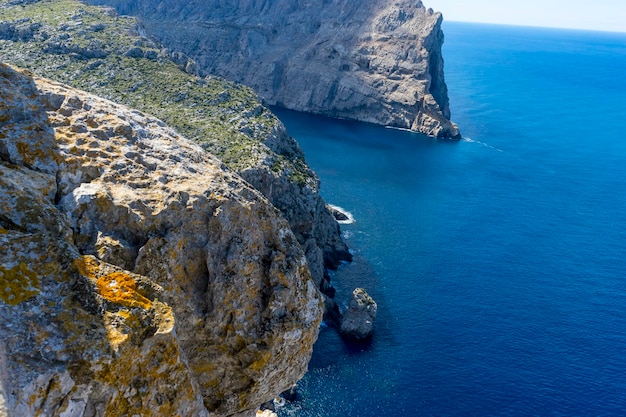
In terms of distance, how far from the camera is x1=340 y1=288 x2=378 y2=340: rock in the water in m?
68.5

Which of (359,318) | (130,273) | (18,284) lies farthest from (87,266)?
(359,318)

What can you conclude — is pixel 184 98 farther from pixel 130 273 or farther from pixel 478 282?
pixel 130 273

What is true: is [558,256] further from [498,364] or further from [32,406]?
[32,406]

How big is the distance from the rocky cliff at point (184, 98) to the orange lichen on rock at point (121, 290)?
186 ft

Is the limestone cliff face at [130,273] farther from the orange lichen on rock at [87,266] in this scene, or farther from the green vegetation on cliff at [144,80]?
the green vegetation on cliff at [144,80]

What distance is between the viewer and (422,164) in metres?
144

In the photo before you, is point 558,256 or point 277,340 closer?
point 277,340

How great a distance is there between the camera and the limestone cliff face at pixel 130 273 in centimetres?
910

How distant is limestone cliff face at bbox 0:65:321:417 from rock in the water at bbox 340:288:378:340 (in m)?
54.4

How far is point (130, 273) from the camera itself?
35.8ft

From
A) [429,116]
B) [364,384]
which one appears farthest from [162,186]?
[429,116]

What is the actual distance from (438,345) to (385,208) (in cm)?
4506

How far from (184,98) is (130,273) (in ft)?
260

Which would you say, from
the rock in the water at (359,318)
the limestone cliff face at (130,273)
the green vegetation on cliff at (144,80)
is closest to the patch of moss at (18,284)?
the limestone cliff face at (130,273)
